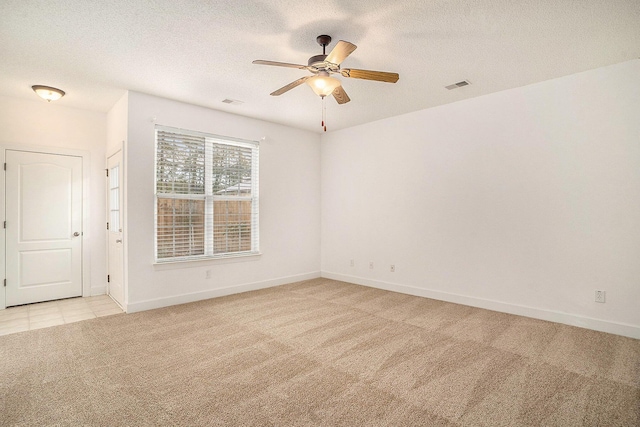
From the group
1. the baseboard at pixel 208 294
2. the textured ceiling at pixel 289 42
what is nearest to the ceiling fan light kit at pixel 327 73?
the textured ceiling at pixel 289 42

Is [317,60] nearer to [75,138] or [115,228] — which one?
[115,228]

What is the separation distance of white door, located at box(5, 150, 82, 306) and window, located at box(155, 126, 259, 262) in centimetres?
152

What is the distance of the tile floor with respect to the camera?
12.3ft

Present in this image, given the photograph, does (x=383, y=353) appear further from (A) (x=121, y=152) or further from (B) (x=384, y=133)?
(A) (x=121, y=152)

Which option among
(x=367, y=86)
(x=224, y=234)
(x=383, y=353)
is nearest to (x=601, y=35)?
(x=367, y=86)

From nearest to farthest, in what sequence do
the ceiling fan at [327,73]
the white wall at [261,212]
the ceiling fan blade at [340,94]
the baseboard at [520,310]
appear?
the ceiling fan at [327,73] → the ceiling fan blade at [340,94] → the baseboard at [520,310] → the white wall at [261,212]

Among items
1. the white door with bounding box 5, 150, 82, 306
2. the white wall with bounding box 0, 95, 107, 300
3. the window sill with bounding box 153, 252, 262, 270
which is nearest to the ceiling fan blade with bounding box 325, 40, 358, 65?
the window sill with bounding box 153, 252, 262, 270

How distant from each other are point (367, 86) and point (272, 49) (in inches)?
53.7

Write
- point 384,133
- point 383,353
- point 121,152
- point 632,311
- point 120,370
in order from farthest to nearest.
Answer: point 384,133 < point 121,152 < point 632,311 < point 383,353 < point 120,370

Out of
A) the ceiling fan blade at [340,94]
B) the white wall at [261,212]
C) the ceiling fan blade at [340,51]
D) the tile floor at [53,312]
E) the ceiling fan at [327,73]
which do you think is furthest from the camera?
the white wall at [261,212]

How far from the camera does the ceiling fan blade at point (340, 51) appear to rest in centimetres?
235

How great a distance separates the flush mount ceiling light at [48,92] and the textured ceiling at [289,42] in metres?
0.09

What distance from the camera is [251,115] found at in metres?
5.19

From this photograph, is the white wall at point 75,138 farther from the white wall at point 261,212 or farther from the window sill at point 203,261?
the window sill at point 203,261
